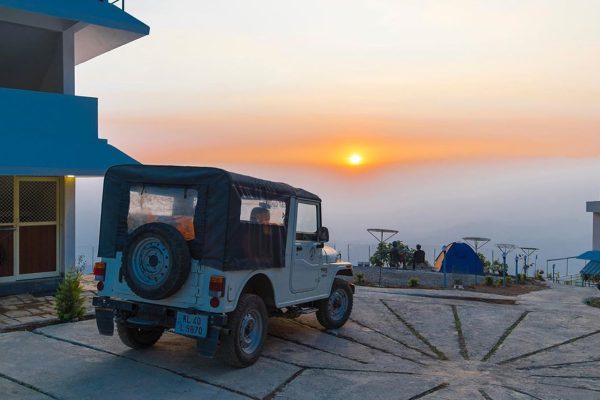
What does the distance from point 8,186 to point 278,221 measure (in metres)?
6.74

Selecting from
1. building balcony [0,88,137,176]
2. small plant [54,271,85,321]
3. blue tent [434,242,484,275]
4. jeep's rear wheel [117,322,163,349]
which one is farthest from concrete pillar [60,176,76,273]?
blue tent [434,242,484,275]

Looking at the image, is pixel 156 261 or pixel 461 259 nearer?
pixel 156 261

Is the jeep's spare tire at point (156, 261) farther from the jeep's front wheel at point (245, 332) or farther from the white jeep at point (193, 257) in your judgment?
the jeep's front wheel at point (245, 332)

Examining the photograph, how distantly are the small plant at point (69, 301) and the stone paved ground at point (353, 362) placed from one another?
12.4 inches

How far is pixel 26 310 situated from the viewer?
10297 millimetres

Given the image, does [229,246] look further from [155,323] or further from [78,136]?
[78,136]

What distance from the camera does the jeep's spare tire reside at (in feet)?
22.6

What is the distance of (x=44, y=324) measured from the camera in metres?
9.30

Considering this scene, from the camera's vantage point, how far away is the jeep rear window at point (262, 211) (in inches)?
297

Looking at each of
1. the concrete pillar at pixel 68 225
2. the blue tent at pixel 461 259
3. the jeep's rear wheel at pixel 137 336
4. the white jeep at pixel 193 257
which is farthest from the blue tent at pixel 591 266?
the jeep's rear wheel at pixel 137 336

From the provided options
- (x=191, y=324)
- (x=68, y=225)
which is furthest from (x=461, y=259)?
(x=191, y=324)

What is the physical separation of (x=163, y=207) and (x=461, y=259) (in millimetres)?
20899

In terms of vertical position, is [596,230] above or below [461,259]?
above

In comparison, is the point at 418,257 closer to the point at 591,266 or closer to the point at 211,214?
the point at 591,266
